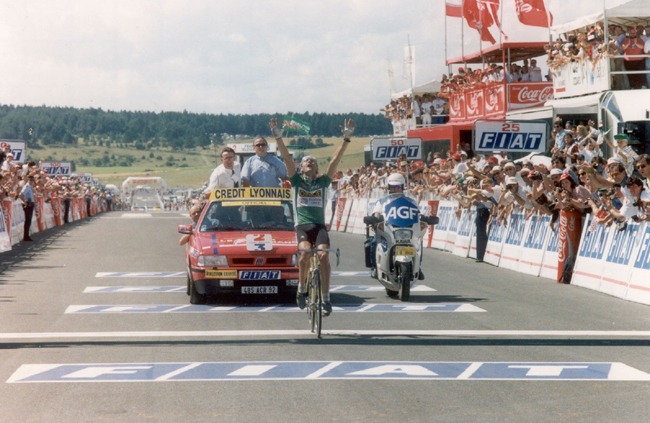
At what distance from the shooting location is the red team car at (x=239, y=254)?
38.9ft

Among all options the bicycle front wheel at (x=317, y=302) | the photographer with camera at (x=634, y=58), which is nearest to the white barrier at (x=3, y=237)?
the bicycle front wheel at (x=317, y=302)

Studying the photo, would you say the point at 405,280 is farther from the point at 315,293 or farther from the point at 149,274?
the point at 149,274

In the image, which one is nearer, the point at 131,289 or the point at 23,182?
the point at 131,289

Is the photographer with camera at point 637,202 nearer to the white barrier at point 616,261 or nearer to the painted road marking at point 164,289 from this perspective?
the white barrier at point 616,261

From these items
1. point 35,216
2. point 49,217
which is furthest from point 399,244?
point 49,217

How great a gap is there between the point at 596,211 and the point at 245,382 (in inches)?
350

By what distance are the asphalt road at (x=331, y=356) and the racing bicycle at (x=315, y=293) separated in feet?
0.63

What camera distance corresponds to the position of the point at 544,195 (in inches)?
628

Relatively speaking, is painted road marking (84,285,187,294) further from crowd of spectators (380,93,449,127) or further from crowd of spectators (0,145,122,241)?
crowd of spectators (380,93,449,127)

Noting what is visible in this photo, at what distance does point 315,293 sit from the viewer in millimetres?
9227

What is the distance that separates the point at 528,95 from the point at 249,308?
2311cm

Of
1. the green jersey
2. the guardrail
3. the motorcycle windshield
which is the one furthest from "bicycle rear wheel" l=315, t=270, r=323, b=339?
the guardrail

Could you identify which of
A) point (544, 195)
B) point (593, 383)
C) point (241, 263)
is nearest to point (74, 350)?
point (241, 263)

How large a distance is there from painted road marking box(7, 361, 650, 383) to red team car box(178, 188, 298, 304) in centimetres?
419
